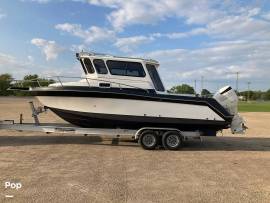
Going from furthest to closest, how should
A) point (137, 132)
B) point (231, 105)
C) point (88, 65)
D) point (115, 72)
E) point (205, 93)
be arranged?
point (205, 93) → point (231, 105) → point (88, 65) → point (115, 72) → point (137, 132)

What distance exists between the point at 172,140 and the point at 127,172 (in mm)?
3827

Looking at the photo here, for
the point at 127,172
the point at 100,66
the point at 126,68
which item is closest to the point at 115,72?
the point at 126,68

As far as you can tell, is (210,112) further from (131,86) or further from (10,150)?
(10,150)

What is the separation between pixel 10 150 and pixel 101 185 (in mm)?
4535

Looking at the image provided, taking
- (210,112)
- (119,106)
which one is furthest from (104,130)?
(210,112)

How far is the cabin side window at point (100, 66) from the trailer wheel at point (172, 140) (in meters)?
2.88

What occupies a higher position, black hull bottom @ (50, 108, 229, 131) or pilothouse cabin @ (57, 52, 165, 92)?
pilothouse cabin @ (57, 52, 165, 92)

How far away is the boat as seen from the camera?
11656 millimetres

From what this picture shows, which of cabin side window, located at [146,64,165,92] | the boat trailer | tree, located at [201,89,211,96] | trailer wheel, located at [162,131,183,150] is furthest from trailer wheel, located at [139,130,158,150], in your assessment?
tree, located at [201,89,211,96]

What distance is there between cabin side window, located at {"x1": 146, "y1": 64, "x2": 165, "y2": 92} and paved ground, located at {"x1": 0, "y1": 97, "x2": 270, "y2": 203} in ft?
7.08

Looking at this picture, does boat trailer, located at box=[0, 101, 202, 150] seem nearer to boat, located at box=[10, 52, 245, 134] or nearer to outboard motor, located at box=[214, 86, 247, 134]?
boat, located at box=[10, 52, 245, 134]

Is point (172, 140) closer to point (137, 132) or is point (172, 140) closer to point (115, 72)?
point (137, 132)

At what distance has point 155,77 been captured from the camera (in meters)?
12.6

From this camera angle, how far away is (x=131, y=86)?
1190cm
